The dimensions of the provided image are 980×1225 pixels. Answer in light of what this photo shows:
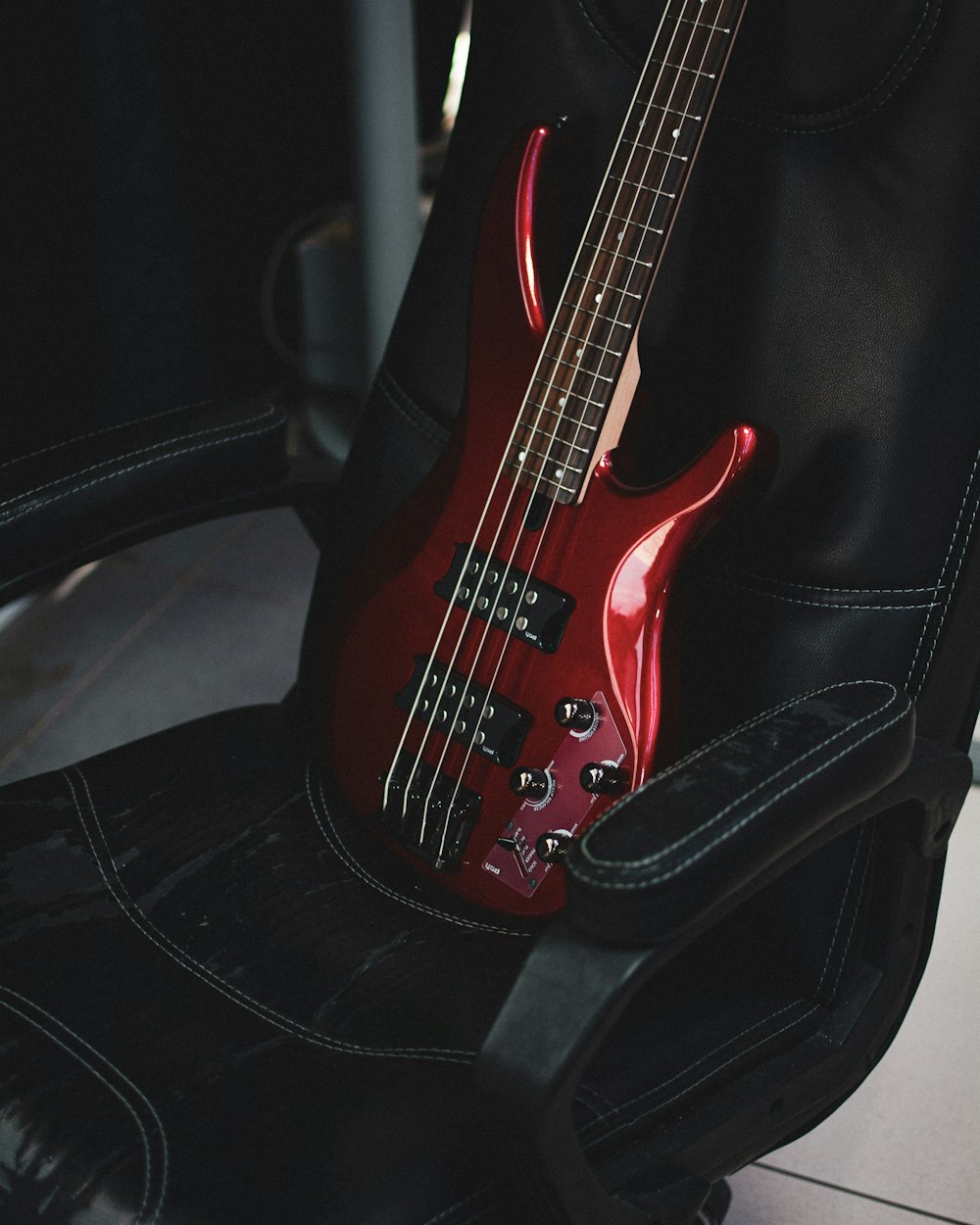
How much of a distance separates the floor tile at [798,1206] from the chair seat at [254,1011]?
1.39ft

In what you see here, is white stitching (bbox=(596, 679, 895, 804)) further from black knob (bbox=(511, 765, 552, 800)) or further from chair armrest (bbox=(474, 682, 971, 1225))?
black knob (bbox=(511, 765, 552, 800))

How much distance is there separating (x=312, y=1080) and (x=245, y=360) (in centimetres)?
205

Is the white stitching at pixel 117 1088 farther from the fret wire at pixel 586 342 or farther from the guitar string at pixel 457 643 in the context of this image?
the fret wire at pixel 586 342

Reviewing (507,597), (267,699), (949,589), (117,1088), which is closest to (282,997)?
(117,1088)

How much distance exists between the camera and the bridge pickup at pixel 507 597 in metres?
0.93

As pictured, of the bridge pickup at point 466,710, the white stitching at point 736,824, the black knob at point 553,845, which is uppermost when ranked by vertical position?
the white stitching at point 736,824

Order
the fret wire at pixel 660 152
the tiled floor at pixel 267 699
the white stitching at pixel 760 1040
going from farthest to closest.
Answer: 1. the tiled floor at pixel 267 699
2. the fret wire at pixel 660 152
3. the white stitching at pixel 760 1040

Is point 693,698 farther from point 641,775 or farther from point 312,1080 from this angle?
point 312,1080

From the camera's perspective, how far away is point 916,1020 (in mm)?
1402

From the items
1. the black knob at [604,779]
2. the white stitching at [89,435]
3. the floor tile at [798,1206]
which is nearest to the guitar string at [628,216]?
the black knob at [604,779]

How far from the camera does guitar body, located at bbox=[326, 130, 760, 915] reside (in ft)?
2.89

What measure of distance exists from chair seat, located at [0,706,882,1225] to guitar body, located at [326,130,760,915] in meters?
0.06

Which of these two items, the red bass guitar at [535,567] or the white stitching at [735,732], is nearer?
the white stitching at [735,732]

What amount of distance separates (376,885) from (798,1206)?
1.87 ft
